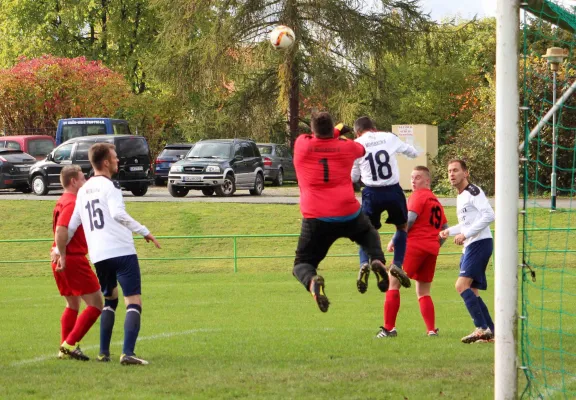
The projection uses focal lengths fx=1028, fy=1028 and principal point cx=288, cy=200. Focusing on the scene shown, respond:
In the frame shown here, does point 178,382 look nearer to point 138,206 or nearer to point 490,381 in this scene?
point 490,381

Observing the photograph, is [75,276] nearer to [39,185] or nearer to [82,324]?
[82,324]

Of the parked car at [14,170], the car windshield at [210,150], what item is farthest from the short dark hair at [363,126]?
the parked car at [14,170]

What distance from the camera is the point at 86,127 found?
128 ft

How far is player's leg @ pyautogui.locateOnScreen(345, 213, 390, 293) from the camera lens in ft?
29.1

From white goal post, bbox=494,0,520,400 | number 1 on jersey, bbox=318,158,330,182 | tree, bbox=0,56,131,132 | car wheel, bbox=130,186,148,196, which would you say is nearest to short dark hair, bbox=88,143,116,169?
number 1 on jersey, bbox=318,158,330,182

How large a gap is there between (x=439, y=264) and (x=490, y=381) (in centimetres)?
1456

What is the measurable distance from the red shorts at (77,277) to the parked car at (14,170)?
25419mm

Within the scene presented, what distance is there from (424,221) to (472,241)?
0.63 meters

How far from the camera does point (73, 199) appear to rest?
31.3ft

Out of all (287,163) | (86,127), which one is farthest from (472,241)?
(287,163)

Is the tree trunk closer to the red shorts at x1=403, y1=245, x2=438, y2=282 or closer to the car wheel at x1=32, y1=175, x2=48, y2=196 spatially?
the car wheel at x1=32, y1=175, x2=48, y2=196

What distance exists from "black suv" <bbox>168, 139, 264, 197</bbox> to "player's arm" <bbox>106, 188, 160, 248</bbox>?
875 inches

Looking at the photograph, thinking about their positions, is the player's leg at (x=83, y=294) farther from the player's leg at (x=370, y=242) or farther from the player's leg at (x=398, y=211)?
the player's leg at (x=398, y=211)

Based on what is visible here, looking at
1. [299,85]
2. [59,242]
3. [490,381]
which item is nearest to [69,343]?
[59,242]
